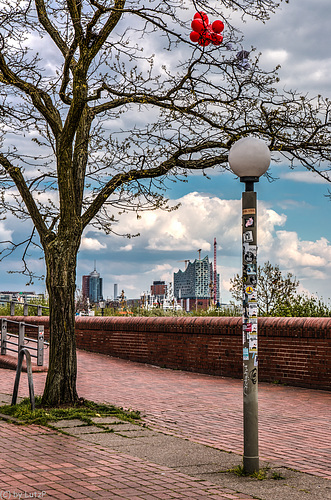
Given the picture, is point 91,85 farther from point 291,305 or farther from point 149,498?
point 291,305

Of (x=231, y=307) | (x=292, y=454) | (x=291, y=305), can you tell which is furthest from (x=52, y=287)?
(x=231, y=307)

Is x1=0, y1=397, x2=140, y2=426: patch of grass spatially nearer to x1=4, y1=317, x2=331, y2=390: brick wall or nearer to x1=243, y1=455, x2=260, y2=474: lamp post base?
x1=243, y1=455, x2=260, y2=474: lamp post base

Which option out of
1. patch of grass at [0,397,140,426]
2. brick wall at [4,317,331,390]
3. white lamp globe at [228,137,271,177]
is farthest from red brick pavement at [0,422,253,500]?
brick wall at [4,317,331,390]

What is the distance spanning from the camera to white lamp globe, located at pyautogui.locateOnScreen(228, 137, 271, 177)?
6332 mm

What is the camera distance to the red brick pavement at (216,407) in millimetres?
7340

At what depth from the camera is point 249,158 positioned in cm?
633

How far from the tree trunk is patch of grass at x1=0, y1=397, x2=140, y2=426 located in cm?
23

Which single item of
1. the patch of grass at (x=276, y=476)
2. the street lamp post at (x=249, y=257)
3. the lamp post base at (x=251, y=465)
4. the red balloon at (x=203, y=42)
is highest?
the red balloon at (x=203, y=42)

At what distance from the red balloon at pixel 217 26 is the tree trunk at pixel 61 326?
12.1ft

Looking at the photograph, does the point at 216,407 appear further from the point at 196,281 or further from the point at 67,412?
the point at 196,281

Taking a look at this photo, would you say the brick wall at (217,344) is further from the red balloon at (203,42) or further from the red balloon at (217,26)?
the red balloon at (217,26)

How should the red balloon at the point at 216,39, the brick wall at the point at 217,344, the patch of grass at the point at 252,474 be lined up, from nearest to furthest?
the patch of grass at the point at 252,474 → the red balloon at the point at 216,39 → the brick wall at the point at 217,344

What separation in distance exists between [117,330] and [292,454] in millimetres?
11309

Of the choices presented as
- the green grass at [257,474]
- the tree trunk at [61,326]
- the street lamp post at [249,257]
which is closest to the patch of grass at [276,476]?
the green grass at [257,474]
